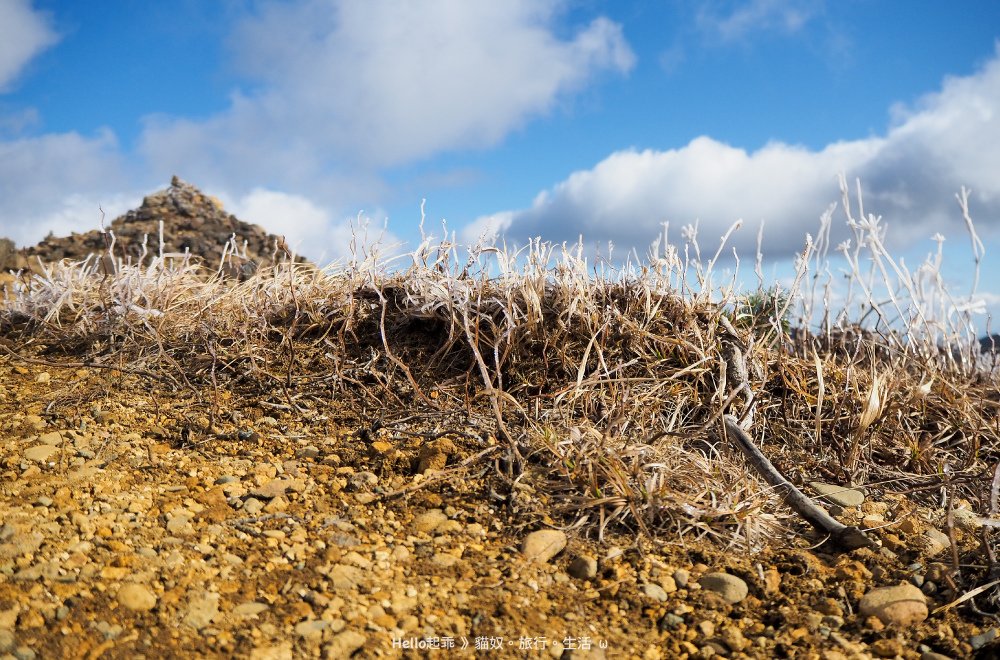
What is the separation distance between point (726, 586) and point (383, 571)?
0.86 metres

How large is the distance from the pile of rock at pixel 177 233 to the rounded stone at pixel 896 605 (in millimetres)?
9942

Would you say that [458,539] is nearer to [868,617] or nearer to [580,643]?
[580,643]

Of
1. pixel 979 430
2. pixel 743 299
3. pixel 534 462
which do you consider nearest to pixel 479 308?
pixel 534 462

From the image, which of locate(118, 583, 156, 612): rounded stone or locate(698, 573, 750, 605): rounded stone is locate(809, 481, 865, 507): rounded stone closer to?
locate(698, 573, 750, 605): rounded stone

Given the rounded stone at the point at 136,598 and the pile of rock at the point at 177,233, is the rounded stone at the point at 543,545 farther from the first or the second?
the pile of rock at the point at 177,233

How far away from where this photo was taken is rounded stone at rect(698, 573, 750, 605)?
185 centimetres

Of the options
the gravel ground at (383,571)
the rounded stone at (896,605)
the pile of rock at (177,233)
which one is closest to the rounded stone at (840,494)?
the gravel ground at (383,571)

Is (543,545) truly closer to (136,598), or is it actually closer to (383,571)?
(383,571)

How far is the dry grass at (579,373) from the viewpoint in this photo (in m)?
2.26

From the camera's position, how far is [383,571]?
185 centimetres

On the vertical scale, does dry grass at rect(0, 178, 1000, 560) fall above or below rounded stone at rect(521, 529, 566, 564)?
above

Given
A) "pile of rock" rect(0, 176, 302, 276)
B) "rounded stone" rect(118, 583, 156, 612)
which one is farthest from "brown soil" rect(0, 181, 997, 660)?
"pile of rock" rect(0, 176, 302, 276)

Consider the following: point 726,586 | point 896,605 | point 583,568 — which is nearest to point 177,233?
point 583,568

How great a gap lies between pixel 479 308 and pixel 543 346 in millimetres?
319
